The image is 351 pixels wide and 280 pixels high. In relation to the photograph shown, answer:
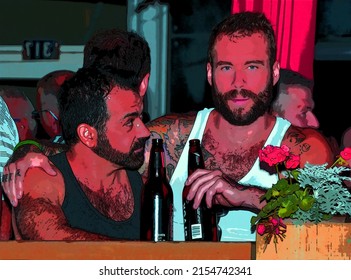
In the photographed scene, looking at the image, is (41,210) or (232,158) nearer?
(41,210)

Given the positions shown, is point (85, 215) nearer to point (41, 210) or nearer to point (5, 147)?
point (41, 210)

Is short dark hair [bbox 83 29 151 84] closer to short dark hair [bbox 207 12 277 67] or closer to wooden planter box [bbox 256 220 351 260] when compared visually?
short dark hair [bbox 207 12 277 67]

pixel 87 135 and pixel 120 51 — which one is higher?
pixel 120 51

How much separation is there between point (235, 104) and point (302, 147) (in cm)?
27

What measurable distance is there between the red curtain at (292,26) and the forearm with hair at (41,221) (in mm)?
1081

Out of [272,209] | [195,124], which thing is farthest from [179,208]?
[272,209]

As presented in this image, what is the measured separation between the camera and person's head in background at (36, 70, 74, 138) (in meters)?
2.73

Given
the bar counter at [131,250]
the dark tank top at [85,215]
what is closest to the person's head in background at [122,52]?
the dark tank top at [85,215]

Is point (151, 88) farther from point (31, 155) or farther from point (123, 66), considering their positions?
point (31, 155)

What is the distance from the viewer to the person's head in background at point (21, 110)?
274 centimetres

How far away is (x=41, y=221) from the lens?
1.99 metres

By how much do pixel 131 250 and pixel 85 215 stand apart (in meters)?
0.82

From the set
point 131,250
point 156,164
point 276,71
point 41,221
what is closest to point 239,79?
point 276,71

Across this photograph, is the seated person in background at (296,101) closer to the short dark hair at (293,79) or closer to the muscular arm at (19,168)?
the short dark hair at (293,79)
